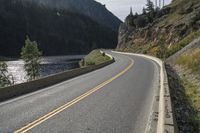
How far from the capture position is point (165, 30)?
85.9 metres

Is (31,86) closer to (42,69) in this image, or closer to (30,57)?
(30,57)

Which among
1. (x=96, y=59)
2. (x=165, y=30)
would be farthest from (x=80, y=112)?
(x=165, y=30)

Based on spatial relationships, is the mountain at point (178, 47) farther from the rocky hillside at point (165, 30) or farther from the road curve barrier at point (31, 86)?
the road curve barrier at point (31, 86)

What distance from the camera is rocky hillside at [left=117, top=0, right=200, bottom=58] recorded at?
68.6m

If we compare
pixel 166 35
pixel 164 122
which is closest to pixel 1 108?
pixel 164 122

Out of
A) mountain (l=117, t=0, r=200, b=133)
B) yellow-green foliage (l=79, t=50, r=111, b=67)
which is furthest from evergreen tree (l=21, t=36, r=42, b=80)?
mountain (l=117, t=0, r=200, b=133)

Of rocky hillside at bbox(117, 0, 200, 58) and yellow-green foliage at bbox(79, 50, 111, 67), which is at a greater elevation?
rocky hillside at bbox(117, 0, 200, 58)

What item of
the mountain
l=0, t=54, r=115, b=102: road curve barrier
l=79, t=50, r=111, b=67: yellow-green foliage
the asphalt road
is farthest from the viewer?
l=79, t=50, r=111, b=67: yellow-green foliage

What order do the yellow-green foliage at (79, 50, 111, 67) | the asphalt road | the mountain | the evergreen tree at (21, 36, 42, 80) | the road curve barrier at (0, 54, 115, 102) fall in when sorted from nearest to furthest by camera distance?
1. the asphalt road
2. the mountain
3. the road curve barrier at (0, 54, 115, 102)
4. the evergreen tree at (21, 36, 42, 80)
5. the yellow-green foliage at (79, 50, 111, 67)

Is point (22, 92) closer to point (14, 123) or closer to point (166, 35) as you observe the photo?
point (14, 123)

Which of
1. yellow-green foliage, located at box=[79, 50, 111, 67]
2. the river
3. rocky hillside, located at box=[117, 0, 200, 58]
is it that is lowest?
the river

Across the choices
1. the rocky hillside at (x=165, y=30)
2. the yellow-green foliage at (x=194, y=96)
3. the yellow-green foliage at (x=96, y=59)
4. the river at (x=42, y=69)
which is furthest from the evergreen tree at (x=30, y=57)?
the yellow-green foliage at (x=194, y=96)

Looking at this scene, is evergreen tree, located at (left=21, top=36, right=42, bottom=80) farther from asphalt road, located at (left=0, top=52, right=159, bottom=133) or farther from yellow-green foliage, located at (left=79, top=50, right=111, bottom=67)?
asphalt road, located at (left=0, top=52, right=159, bottom=133)

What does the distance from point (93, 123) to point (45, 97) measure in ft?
21.6
